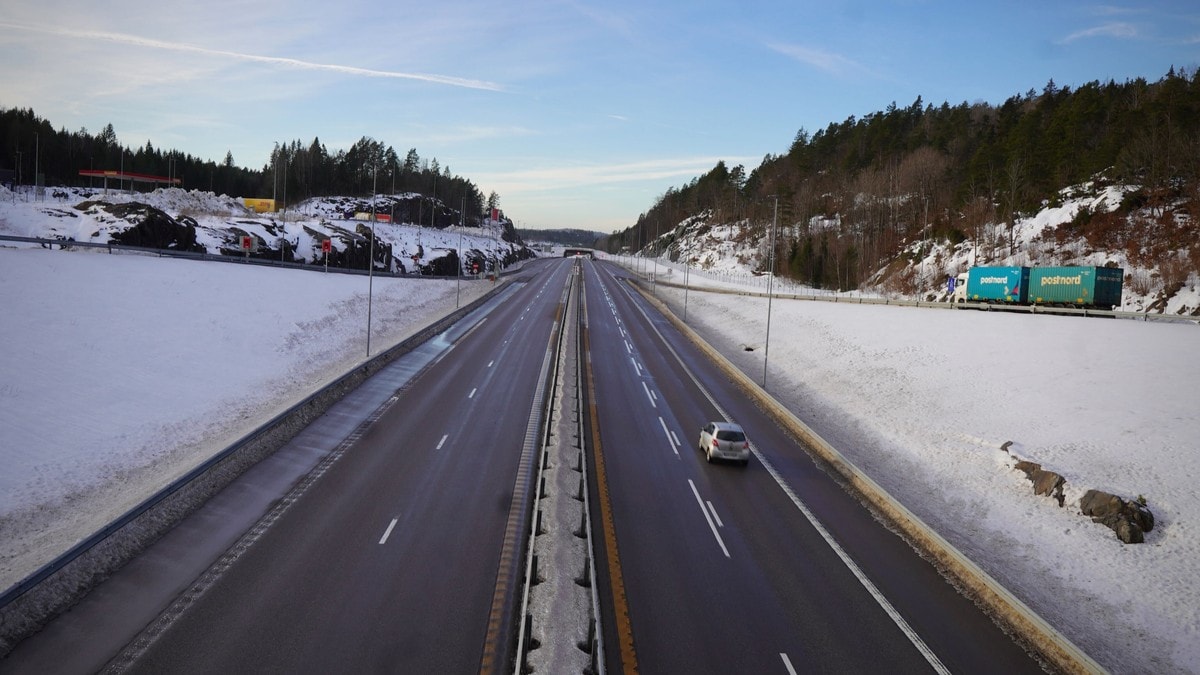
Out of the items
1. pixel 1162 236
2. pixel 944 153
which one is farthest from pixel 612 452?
pixel 944 153

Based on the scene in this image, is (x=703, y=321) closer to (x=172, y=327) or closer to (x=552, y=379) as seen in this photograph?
(x=552, y=379)

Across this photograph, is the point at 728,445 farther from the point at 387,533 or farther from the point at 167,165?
the point at 167,165

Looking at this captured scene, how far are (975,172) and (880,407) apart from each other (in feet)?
268

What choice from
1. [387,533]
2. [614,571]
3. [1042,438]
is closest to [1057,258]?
[1042,438]

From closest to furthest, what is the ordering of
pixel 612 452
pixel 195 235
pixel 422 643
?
1. pixel 422 643
2. pixel 612 452
3. pixel 195 235

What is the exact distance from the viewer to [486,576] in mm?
14117

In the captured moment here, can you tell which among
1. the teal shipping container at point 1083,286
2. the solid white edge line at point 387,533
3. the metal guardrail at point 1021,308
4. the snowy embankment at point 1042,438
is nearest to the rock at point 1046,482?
the snowy embankment at point 1042,438

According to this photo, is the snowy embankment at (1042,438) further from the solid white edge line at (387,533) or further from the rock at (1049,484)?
the solid white edge line at (387,533)

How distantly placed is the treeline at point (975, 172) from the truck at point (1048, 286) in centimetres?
1343

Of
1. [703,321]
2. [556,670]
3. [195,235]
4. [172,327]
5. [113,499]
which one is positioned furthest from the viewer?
[703,321]

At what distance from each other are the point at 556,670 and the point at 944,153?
430ft

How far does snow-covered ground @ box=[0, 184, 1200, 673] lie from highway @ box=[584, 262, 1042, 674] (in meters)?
2.48

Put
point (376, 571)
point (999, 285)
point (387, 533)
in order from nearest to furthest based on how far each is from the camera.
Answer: point (376, 571), point (387, 533), point (999, 285)

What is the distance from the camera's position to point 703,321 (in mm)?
68188
